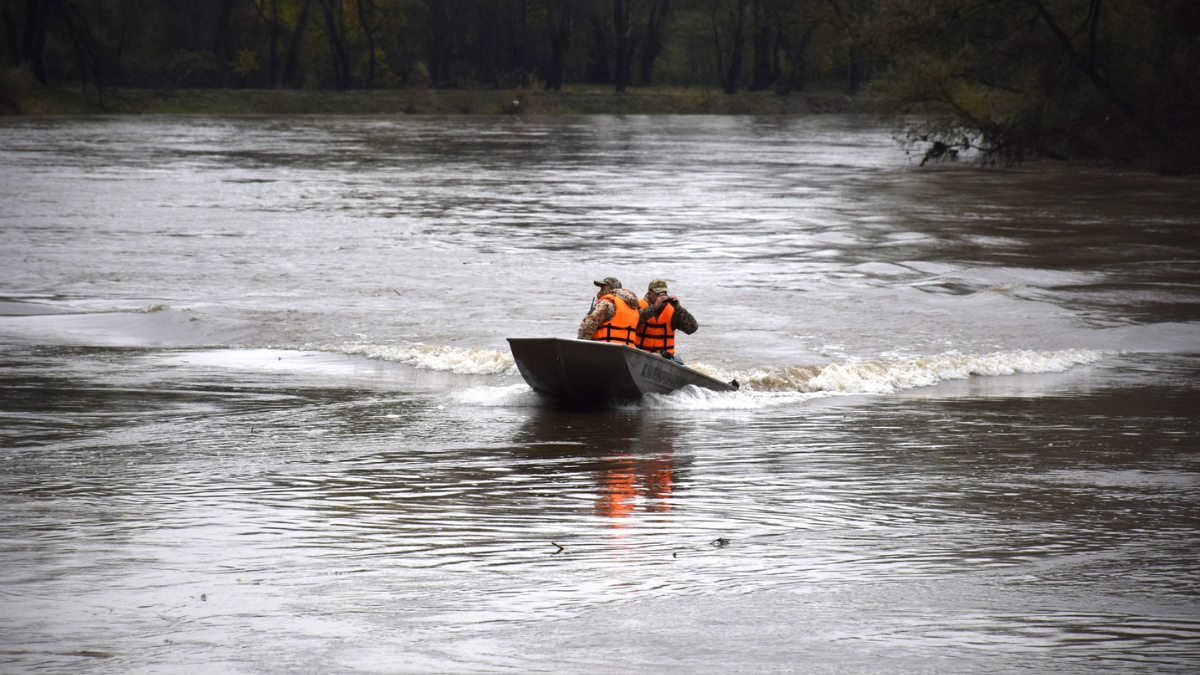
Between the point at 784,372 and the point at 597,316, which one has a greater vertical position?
the point at 597,316

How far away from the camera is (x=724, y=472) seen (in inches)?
383

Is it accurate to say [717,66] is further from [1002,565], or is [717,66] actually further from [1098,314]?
[1002,565]

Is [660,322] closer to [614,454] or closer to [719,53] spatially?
[614,454]

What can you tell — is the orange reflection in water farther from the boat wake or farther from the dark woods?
the dark woods

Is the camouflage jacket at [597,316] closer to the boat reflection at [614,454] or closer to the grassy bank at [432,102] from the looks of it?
the boat reflection at [614,454]

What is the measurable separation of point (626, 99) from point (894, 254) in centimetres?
7124

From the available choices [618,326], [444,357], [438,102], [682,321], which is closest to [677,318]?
[682,321]

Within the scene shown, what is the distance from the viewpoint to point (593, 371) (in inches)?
470

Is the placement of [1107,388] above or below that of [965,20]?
below

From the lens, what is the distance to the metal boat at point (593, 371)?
1170 centimetres

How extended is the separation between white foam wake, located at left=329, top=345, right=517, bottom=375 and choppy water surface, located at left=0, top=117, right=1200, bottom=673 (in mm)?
59

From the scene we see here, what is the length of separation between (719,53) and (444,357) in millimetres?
84189

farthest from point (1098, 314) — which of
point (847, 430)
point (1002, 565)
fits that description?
point (1002, 565)

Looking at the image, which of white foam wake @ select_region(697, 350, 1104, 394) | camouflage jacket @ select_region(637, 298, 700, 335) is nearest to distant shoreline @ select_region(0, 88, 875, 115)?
white foam wake @ select_region(697, 350, 1104, 394)
